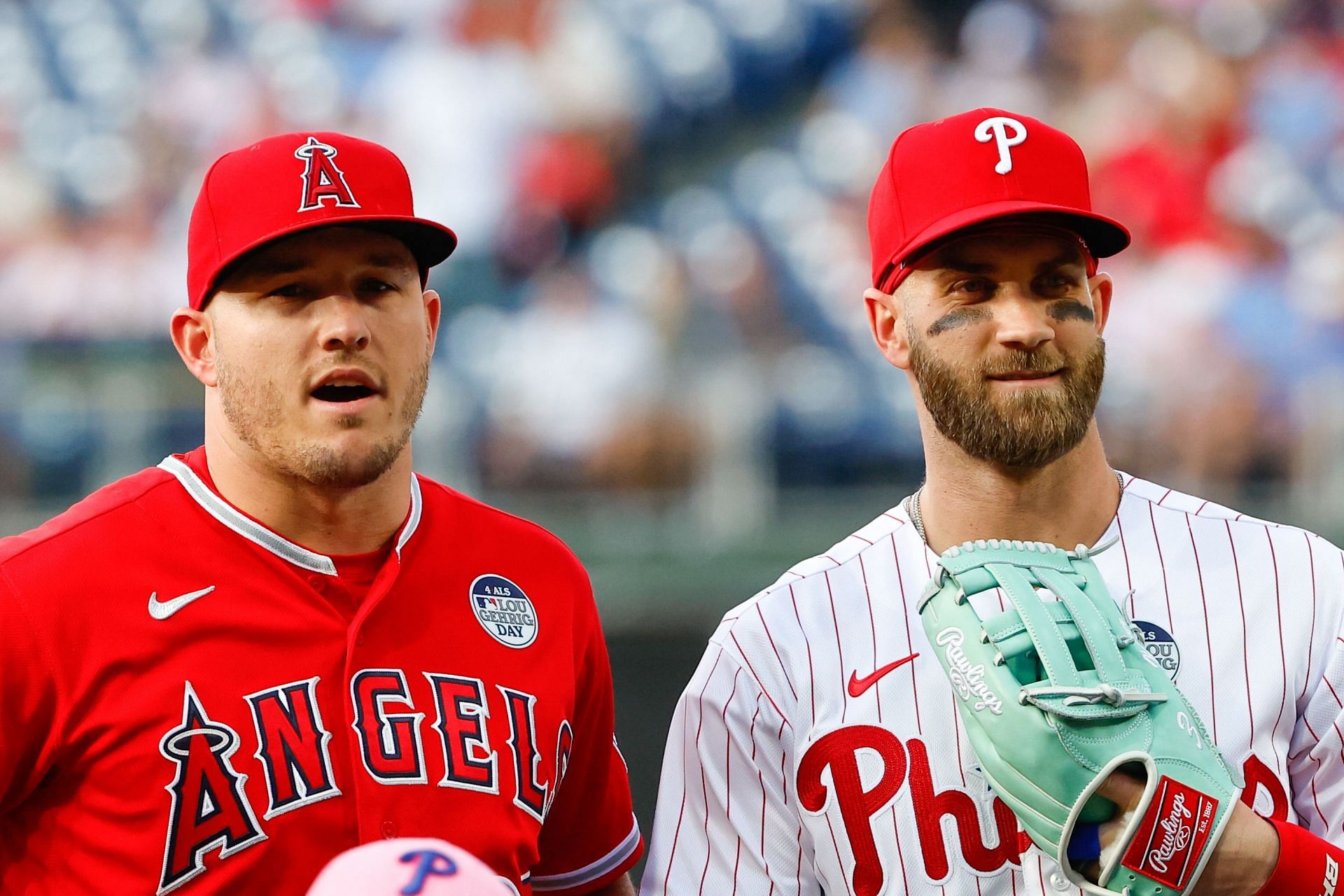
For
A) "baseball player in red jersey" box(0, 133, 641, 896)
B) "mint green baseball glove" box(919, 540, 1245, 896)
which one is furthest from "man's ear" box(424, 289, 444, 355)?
"mint green baseball glove" box(919, 540, 1245, 896)

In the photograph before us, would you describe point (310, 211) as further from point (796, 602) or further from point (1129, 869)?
point (1129, 869)

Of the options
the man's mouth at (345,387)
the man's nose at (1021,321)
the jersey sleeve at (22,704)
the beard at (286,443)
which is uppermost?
the man's nose at (1021,321)

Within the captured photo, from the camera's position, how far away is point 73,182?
23.9 ft

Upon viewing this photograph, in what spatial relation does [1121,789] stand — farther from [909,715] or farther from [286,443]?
[286,443]

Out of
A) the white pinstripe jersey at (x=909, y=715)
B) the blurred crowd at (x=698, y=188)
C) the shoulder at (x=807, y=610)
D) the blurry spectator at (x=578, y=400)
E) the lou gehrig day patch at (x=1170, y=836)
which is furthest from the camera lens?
the blurred crowd at (x=698, y=188)

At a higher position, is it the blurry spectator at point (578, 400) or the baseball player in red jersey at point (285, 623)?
the blurry spectator at point (578, 400)

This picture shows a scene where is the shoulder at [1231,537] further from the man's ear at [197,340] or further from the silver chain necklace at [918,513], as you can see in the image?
the man's ear at [197,340]

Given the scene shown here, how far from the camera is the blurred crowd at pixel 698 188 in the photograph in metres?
5.55

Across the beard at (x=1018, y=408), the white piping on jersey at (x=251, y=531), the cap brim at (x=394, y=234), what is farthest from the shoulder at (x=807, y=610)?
the cap brim at (x=394, y=234)

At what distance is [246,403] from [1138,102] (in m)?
5.84

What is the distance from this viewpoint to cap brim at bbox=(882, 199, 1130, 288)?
2047mm

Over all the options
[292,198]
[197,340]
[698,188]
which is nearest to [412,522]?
[197,340]

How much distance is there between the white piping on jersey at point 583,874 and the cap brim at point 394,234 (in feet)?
2.98

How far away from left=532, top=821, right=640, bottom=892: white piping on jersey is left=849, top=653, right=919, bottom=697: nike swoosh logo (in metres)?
0.55
